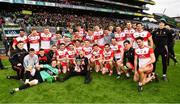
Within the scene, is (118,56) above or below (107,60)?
above

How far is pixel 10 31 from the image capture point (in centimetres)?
2233

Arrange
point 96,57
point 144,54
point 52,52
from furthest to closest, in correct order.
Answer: point 52,52 → point 96,57 → point 144,54

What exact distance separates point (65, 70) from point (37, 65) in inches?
71.3

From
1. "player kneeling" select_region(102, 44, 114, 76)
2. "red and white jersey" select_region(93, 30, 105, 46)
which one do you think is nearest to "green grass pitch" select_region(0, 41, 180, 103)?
"player kneeling" select_region(102, 44, 114, 76)

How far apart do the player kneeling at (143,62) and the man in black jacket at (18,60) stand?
187 inches

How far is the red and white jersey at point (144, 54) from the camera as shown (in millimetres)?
10391

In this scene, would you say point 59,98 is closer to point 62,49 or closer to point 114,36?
point 62,49

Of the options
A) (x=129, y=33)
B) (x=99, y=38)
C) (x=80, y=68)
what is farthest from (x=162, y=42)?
(x=99, y=38)

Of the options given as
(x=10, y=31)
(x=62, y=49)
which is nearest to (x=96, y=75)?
(x=62, y=49)

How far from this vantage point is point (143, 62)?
34.4ft

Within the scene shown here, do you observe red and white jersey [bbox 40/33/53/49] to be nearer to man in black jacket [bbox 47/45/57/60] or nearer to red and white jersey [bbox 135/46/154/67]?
man in black jacket [bbox 47/45/57/60]

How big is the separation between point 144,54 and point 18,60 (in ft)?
17.6

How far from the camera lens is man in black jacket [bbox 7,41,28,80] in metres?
11.9

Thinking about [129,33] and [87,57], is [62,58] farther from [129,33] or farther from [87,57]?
[129,33]
